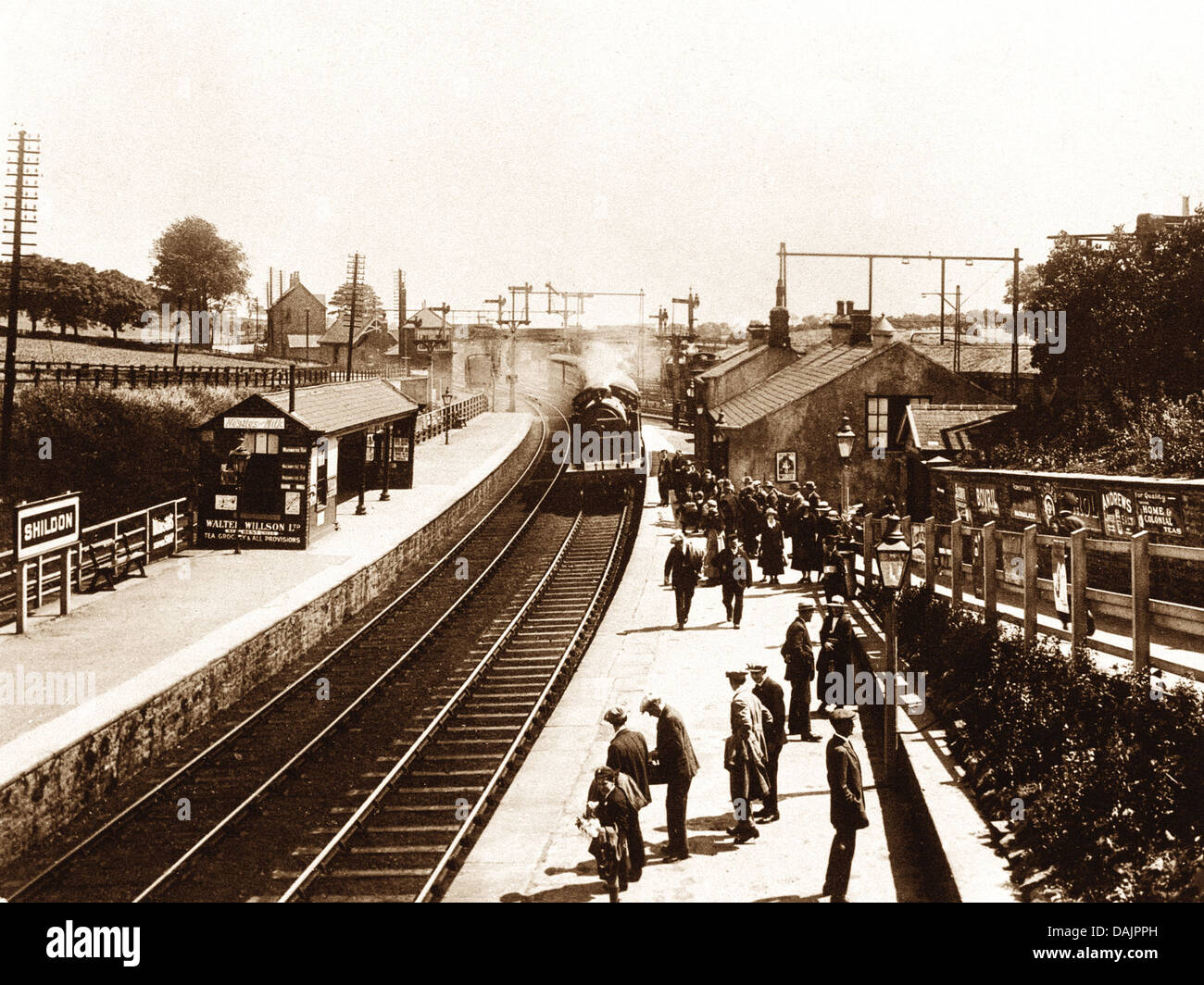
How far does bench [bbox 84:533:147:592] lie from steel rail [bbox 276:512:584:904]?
6.60 meters

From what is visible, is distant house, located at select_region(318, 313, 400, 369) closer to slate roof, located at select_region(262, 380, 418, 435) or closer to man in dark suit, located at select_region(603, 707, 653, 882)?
slate roof, located at select_region(262, 380, 418, 435)

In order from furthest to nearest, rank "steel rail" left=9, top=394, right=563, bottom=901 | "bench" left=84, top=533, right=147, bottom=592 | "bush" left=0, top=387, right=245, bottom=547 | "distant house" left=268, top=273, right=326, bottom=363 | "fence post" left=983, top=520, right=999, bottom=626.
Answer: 1. "distant house" left=268, top=273, right=326, bottom=363
2. "bush" left=0, top=387, right=245, bottom=547
3. "bench" left=84, top=533, right=147, bottom=592
4. "fence post" left=983, top=520, right=999, bottom=626
5. "steel rail" left=9, top=394, right=563, bottom=901

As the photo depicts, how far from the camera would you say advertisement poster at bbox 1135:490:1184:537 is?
12289 millimetres

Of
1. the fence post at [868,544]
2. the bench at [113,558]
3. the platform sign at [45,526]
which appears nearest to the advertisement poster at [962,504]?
the fence post at [868,544]

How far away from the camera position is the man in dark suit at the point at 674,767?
9.65 m

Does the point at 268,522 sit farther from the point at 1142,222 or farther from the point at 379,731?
the point at 1142,222

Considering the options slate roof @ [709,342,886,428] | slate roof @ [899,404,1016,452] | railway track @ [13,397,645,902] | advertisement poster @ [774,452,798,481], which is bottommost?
railway track @ [13,397,645,902]

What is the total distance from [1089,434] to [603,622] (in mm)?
9303

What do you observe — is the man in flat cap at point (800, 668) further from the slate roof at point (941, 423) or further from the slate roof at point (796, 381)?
the slate roof at point (796, 381)

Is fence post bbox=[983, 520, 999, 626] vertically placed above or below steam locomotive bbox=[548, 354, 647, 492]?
below

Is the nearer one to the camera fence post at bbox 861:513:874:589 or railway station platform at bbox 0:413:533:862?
railway station platform at bbox 0:413:533:862

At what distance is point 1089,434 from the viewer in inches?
840

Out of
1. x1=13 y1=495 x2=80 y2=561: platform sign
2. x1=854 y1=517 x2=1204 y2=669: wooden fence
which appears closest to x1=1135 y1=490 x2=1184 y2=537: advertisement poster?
x1=854 y1=517 x2=1204 y2=669: wooden fence
